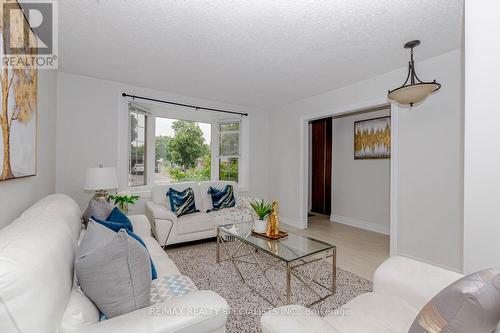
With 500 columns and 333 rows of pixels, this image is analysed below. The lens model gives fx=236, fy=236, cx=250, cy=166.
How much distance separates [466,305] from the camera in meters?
0.71

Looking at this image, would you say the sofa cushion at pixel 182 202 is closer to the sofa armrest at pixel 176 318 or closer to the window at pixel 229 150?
the window at pixel 229 150

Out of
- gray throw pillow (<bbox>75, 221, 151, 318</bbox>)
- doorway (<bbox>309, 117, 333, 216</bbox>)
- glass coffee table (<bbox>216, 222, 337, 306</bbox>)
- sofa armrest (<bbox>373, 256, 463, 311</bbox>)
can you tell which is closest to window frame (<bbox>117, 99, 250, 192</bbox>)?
doorway (<bbox>309, 117, 333, 216</bbox>)

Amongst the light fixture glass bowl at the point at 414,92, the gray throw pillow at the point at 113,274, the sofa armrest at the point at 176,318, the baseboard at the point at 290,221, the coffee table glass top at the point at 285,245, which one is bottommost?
the baseboard at the point at 290,221

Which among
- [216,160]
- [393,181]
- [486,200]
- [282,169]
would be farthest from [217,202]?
[486,200]

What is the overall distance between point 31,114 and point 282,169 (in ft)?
12.9

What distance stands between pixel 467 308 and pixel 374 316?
62 cm

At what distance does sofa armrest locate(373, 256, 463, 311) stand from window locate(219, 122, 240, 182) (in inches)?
149

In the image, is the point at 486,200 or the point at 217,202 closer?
the point at 486,200

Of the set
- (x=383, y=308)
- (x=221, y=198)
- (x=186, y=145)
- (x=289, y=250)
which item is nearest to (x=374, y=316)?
(x=383, y=308)

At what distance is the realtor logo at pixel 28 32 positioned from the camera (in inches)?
51.8

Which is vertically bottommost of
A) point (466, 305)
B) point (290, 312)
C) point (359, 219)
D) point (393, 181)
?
point (359, 219)

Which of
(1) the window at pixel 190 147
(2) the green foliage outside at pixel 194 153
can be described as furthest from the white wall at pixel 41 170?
(2) the green foliage outside at pixel 194 153

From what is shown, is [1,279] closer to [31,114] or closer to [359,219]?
[31,114]

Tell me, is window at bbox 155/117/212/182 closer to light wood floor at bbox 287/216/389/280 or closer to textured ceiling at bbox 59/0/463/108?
textured ceiling at bbox 59/0/463/108
